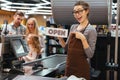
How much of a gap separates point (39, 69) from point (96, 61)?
6.02 ft

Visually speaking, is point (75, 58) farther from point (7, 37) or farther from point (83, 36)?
point (7, 37)

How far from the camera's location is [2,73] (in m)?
2.07

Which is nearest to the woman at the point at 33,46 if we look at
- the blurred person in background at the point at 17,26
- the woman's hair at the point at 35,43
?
the woman's hair at the point at 35,43

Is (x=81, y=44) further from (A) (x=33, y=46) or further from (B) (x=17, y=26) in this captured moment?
(B) (x=17, y=26)

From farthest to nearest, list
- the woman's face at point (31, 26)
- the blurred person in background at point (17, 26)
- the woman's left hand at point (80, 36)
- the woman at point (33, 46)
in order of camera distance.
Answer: the blurred person in background at point (17, 26) < the woman's face at point (31, 26) < the woman at point (33, 46) < the woman's left hand at point (80, 36)

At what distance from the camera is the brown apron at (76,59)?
7.00 ft

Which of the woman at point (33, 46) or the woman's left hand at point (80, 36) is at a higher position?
the woman's left hand at point (80, 36)

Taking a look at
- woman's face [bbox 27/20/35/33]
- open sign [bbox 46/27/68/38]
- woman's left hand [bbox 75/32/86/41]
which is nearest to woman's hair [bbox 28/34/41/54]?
woman's face [bbox 27/20/35/33]

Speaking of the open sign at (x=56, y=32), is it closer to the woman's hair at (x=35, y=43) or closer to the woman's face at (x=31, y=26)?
the woman's hair at (x=35, y=43)

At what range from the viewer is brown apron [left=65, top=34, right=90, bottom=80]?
2133 millimetres

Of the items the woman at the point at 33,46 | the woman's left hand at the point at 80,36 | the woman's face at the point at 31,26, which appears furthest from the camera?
the woman's face at the point at 31,26

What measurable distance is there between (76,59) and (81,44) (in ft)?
0.50

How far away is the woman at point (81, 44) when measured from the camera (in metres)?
2.10

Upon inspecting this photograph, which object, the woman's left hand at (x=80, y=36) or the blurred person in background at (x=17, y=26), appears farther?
the blurred person in background at (x=17, y=26)
